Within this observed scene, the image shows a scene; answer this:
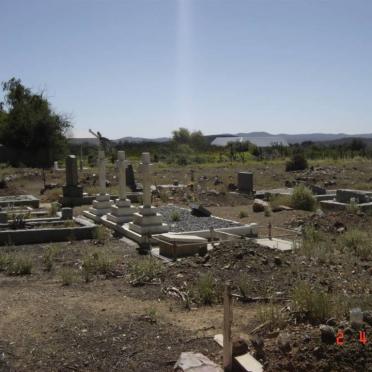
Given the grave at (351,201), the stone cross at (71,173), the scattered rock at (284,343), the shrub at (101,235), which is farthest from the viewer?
the stone cross at (71,173)

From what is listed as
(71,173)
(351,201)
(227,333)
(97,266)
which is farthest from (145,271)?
(71,173)

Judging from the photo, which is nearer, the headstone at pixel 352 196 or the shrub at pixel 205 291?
the shrub at pixel 205 291

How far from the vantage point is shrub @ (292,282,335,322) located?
5641 mm

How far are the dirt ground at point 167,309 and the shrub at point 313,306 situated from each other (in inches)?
2.6

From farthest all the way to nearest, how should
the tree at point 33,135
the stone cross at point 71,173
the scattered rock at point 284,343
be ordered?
the tree at point 33,135 → the stone cross at point 71,173 → the scattered rock at point 284,343

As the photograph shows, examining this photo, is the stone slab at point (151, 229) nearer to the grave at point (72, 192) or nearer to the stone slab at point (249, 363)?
the stone slab at point (249, 363)

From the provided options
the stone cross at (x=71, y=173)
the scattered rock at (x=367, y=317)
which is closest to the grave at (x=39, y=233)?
the stone cross at (x=71, y=173)

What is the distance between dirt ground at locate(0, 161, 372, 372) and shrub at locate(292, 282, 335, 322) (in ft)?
0.21

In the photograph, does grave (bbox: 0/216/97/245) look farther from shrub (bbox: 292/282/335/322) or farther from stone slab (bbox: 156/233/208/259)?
shrub (bbox: 292/282/335/322)

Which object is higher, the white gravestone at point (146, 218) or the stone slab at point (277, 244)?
the white gravestone at point (146, 218)

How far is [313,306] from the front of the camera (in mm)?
5719

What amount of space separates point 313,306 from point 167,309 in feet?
6.01

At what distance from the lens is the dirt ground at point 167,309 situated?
4.88 meters

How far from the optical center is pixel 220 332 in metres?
5.70
